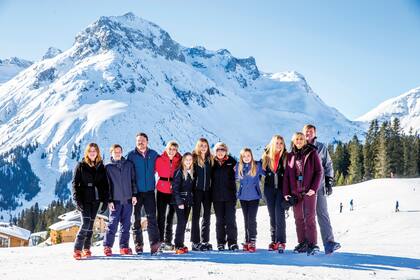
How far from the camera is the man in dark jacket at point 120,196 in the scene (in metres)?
12.5

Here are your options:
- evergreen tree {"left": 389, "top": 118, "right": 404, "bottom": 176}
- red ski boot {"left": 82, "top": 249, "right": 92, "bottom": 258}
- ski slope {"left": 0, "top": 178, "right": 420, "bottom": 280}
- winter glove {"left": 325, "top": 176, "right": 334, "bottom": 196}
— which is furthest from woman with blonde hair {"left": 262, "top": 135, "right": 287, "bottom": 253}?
evergreen tree {"left": 389, "top": 118, "right": 404, "bottom": 176}

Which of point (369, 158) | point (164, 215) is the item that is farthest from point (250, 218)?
point (369, 158)

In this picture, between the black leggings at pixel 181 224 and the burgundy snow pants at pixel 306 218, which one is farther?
the black leggings at pixel 181 224

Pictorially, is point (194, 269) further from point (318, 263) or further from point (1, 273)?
point (1, 273)

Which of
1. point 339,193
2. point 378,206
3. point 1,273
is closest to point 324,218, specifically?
point 1,273

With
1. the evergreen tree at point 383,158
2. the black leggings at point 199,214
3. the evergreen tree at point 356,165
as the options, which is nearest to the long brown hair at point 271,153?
the black leggings at point 199,214

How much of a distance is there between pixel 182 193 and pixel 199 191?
0.51 m

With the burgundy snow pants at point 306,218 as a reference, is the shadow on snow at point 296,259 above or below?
below

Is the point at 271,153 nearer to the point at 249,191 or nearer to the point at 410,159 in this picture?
the point at 249,191

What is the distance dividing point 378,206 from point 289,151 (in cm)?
4258

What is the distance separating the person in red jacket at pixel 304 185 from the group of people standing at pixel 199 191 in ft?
0.08

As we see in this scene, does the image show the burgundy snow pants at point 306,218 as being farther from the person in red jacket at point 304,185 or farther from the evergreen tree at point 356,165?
the evergreen tree at point 356,165

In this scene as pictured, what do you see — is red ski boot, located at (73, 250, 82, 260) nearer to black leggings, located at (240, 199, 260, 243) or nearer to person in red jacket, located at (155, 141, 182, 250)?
person in red jacket, located at (155, 141, 182, 250)

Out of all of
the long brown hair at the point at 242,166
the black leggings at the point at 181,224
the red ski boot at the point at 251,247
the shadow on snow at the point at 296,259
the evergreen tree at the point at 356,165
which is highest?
the evergreen tree at the point at 356,165
